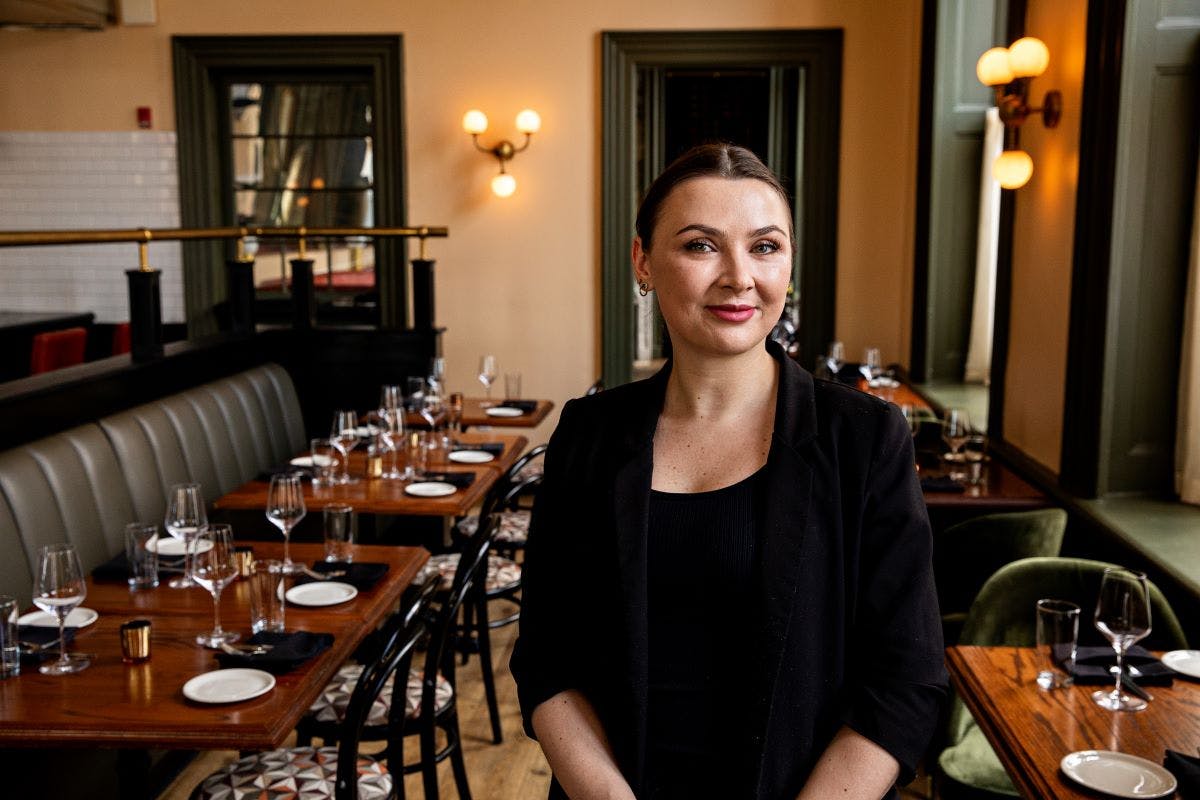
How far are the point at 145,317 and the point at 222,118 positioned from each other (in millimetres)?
3105

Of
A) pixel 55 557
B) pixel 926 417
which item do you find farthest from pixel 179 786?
pixel 926 417

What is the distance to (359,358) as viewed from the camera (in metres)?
6.45

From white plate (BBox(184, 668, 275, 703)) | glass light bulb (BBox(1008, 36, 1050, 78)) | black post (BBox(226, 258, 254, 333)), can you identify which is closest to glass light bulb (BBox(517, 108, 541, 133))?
black post (BBox(226, 258, 254, 333))

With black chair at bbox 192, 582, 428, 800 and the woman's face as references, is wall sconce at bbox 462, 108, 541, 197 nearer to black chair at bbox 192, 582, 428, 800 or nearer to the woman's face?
black chair at bbox 192, 582, 428, 800

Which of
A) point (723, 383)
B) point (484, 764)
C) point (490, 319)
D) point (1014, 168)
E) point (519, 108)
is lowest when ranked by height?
point (484, 764)

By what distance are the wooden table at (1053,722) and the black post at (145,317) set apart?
3619mm

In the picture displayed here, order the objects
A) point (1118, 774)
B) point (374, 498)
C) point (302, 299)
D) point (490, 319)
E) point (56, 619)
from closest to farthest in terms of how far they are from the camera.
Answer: point (1118, 774)
point (56, 619)
point (374, 498)
point (302, 299)
point (490, 319)

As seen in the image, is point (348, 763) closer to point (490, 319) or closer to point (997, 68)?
point (997, 68)

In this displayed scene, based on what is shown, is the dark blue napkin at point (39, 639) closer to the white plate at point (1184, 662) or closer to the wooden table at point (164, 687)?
the wooden table at point (164, 687)

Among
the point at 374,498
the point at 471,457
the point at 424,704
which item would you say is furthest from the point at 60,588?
the point at 471,457

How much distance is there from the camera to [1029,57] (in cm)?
427

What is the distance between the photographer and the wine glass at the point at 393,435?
14.8ft

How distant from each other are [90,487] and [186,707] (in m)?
1.96

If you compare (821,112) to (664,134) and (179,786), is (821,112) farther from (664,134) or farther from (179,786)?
(179,786)
